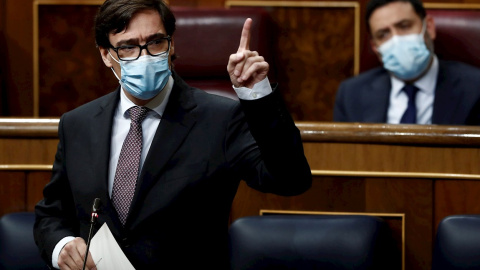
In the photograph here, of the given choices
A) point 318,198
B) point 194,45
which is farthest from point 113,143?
point 194,45

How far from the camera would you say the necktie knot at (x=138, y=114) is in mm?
669

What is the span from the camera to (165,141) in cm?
64

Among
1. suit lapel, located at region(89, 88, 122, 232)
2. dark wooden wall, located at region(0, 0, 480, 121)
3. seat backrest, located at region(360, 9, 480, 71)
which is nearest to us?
suit lapel, located at region(89, 88, 122, 232)

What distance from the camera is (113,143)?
677 millimetres

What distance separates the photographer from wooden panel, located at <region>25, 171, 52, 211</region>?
89 centimetres

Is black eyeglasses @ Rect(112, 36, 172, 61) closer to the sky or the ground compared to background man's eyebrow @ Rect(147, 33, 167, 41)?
closer to the ground

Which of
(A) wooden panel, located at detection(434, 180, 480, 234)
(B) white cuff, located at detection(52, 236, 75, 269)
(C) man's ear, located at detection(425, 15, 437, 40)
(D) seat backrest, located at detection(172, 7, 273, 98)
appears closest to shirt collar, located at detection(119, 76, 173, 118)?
(B) white cuff, located at detection(52, 236, 75, 269)

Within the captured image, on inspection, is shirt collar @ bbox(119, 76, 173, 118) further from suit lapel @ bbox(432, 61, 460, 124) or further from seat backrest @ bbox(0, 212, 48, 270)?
suit lapel @ bbox(432, 61, 460, 124)

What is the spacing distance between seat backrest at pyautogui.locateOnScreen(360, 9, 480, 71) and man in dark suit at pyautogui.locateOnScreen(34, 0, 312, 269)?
0.65 metres

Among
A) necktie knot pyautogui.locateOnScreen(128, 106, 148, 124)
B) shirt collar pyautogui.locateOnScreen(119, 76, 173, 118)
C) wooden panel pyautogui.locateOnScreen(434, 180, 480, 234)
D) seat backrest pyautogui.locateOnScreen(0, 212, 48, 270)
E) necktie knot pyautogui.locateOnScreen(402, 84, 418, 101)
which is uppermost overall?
necktie knot pyautogui.locateOnScreen(402, 84, 418, 101)

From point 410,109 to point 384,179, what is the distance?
30 cm

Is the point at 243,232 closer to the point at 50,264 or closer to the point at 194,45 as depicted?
the point at 50,264

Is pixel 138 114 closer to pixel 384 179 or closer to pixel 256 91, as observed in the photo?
pixel 256 91

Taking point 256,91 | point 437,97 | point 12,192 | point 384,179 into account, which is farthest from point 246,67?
point 437,97
